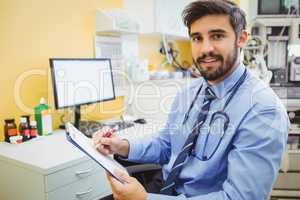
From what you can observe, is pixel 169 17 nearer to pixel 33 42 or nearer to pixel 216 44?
pixel 33 42

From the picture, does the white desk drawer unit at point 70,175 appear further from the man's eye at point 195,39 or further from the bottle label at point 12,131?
the man's eye at point 195,39

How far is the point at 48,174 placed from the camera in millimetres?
1110

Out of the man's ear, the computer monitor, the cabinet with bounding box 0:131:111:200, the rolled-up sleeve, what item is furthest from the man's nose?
the computer monitor

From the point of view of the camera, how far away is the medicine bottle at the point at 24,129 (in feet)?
4.90

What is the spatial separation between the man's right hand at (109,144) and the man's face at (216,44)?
49 centimetres

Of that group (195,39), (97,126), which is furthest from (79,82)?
(195,39)

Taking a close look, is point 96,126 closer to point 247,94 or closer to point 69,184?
point 69,184

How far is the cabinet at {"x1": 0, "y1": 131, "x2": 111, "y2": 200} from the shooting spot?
3.72ft

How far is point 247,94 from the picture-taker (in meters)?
1.00

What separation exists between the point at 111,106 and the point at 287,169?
4.96 ft

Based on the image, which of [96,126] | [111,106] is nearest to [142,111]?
[111,106]

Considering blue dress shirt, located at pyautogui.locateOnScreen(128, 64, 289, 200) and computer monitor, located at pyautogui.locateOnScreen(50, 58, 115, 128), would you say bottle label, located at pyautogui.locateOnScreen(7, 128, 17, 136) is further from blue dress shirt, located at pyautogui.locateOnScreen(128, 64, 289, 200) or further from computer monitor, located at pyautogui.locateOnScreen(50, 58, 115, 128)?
blue dress shirt, located at pyautogui.locateOnScreen(128, 64, 289, 200)

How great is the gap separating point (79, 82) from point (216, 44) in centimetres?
94

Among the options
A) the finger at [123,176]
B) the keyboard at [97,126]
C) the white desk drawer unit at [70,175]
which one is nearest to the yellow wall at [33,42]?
the keyboard at [97,126]
